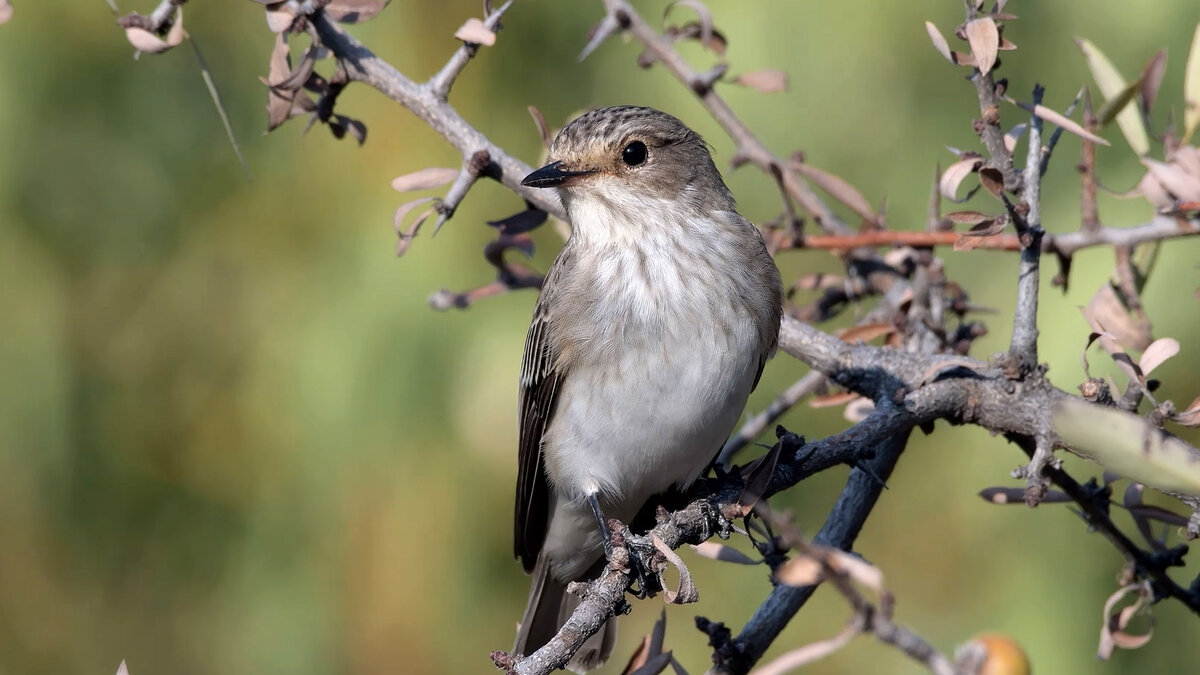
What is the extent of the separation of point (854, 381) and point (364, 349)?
1.66 m

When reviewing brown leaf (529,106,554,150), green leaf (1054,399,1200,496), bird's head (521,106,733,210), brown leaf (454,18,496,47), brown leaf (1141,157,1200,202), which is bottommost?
bird's head (521,106,733,210)

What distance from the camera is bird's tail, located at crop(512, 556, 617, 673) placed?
10.6ft

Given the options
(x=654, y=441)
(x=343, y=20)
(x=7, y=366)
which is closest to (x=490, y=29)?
(x=343, y=20)

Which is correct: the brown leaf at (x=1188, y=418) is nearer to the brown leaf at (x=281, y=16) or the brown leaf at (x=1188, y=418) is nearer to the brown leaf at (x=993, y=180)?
the brown leaf at (x=993, y=180)

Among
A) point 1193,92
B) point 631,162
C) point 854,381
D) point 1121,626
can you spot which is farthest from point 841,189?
point 1121,626

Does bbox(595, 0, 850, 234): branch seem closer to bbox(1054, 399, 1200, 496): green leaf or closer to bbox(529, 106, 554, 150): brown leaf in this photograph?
bbox(529, 106, 554, 150): brown leaf

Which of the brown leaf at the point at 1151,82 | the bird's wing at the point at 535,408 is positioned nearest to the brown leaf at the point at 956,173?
the brown leaf at the point at 1151,82

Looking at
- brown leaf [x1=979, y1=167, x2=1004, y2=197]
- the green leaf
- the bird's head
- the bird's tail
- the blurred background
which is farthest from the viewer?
the blurred background

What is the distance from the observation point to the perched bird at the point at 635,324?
9.16ft

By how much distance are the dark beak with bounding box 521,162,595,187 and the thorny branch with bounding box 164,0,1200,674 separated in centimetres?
6

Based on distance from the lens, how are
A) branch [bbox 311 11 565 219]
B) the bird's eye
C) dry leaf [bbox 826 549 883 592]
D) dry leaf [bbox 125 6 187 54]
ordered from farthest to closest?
1. the bird's eye
2. branch [bbox 311 11 565 219]
3. dry leaf [bbox 125 6 187 54]
4. dry leaf [bbox 826 549 883 592]

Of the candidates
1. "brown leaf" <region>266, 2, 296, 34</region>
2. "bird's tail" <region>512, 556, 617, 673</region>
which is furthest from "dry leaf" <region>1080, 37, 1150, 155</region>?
"bird's tail" <region>512, 556, 617, 673</region>

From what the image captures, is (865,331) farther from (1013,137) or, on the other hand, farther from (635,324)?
(1013,137)

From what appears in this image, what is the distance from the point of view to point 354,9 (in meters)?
2.39
